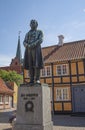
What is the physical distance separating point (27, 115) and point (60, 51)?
18542 mm

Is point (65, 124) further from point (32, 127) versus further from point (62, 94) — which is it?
point (62, 94)

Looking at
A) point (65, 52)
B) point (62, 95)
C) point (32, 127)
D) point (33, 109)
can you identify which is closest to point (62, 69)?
point (65, 52)

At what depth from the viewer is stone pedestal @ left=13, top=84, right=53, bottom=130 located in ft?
26.7

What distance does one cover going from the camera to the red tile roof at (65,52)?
78.4ft

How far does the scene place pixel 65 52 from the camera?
25531 mm

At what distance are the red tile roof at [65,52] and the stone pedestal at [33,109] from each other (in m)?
15.1

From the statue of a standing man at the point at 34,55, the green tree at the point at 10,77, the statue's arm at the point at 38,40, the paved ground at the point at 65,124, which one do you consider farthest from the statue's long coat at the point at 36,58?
the green tree at the point at 10,77

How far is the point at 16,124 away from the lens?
838 centimetres

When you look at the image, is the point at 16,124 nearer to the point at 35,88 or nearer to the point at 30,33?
the point at 35,88

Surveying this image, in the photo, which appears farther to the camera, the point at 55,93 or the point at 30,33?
the point at 55,93

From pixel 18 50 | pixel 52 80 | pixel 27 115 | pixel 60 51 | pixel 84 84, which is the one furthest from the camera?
pixel 18 50

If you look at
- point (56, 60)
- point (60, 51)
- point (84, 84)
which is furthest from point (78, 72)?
point (60, 51)

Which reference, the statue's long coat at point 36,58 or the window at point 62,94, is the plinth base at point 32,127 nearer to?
the statue's long coat at point 36,58

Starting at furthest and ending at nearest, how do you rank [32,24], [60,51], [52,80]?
[60,51], [52,80], [32,24]
